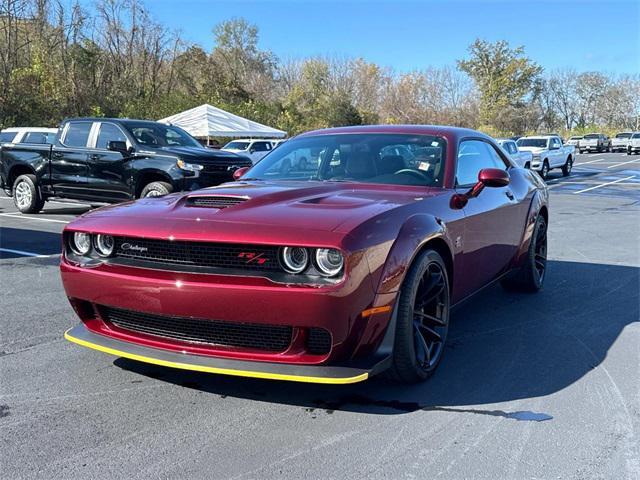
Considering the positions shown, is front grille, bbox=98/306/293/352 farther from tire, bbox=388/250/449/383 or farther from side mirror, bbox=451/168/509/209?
side mirror, bbox=451/168/509/209

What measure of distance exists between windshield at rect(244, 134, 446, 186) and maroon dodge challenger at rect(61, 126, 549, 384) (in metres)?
0.13

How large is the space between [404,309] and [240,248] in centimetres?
92

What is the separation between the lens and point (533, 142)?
25.3m

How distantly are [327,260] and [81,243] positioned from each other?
148 cm

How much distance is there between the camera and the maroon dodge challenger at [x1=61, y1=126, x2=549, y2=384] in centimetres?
283

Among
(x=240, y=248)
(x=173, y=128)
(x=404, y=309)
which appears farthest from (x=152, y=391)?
(x=173, y=128)

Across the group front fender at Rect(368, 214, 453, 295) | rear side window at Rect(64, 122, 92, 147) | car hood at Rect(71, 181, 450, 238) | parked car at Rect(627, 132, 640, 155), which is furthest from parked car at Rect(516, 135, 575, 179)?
parked car at Rect(627, 132, 640, 155)

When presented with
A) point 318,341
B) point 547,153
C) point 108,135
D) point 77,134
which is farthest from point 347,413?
point 547,153

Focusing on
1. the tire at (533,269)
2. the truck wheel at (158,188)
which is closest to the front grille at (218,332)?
the tire at (533,269)

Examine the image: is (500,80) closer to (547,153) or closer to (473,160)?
(547,153)

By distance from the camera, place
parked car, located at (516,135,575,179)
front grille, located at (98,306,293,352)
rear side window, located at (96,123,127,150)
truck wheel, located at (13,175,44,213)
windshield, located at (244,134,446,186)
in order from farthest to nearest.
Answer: parked car, located at (516,135,575,179)
truck wheel, located at (13,175,44,213)
rear side window, located at (96,123,127,150)
windshield, located at (244,134,446,186)
front grille, located at (98,306,293,352)

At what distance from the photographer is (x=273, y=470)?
2.55 meters

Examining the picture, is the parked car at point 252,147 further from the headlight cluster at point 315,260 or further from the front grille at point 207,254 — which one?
the headlight cluster at point 315,260

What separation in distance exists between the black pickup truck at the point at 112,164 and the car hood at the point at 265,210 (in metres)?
6.30
